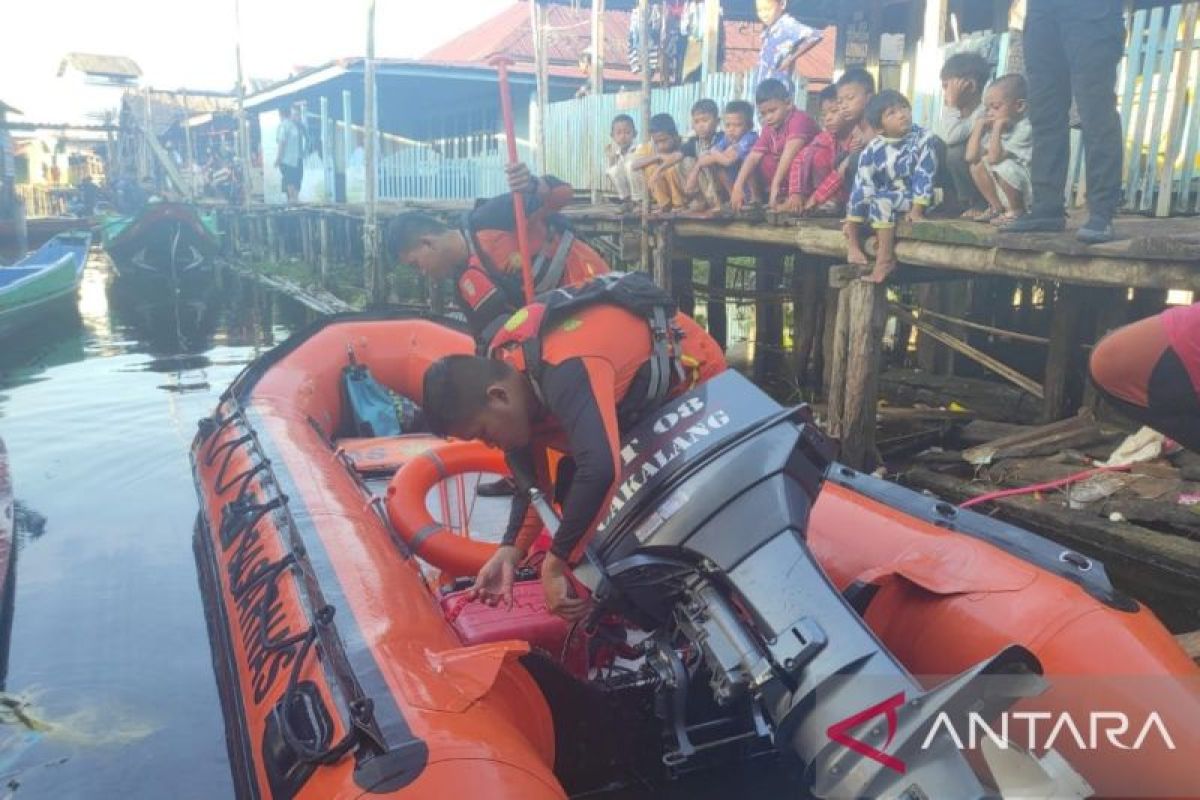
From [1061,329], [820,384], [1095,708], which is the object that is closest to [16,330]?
[820,384]

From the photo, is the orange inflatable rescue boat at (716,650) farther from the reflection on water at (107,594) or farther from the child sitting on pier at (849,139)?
the child sitting on pier at (849,139)

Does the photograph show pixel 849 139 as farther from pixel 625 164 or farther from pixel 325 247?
pixel 325 247

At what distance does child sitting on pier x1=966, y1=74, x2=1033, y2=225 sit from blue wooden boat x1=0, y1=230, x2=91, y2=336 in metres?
12.1

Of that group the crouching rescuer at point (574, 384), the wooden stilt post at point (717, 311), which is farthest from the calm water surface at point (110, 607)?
the wooden stilt post at point (717, 311)

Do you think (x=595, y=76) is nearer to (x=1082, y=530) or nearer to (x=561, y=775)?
(x=1082, y=530)

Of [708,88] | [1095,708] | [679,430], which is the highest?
[708,88]

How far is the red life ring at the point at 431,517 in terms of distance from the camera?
10.4ft

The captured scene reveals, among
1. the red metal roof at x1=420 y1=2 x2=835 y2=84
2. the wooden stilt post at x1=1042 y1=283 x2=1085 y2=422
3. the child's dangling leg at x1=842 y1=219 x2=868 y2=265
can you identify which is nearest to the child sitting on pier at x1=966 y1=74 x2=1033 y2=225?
the child's dangling leg at x1=842 y1=219 x2=868 y2=265

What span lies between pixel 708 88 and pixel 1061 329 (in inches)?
157

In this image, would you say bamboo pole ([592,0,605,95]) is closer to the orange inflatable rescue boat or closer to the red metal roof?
the red metal roof

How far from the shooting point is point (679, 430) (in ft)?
8.00

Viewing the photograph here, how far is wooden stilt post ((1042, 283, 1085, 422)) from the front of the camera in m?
6.74

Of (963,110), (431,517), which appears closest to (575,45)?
(963,110)

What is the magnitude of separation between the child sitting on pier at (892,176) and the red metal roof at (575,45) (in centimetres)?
1043
